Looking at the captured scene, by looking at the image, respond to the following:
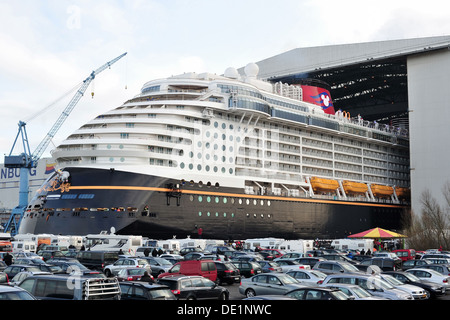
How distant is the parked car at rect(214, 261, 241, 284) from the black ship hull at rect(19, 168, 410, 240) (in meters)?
21.9

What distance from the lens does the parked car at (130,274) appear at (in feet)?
77.3

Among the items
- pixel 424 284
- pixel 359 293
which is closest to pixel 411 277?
pixel 424 284

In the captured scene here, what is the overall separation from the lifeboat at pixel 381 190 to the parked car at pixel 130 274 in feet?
193

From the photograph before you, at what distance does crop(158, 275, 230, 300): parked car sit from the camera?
17.4 meters

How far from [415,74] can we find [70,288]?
2803 inches

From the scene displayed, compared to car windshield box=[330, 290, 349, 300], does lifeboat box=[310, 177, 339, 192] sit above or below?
above

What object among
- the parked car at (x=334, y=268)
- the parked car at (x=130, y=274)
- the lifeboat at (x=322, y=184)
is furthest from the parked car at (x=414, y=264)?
the lifeboat at (x=322, y=184)

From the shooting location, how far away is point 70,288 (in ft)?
Result: 46.5

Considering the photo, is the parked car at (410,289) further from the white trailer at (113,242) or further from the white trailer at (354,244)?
the white trailer at (354,244)

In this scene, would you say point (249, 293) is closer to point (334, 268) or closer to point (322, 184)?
point (334, 268)

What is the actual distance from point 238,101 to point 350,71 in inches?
1169

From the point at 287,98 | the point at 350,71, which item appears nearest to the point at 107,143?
the point at 287,98

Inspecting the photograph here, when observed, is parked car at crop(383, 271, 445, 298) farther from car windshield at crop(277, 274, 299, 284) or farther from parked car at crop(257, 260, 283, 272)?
parked car at crop(257, 260, 283, 272)

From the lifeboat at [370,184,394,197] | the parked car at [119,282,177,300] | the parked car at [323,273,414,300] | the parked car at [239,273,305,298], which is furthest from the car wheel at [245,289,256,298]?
the lifeboat at [370,184,394,197]
